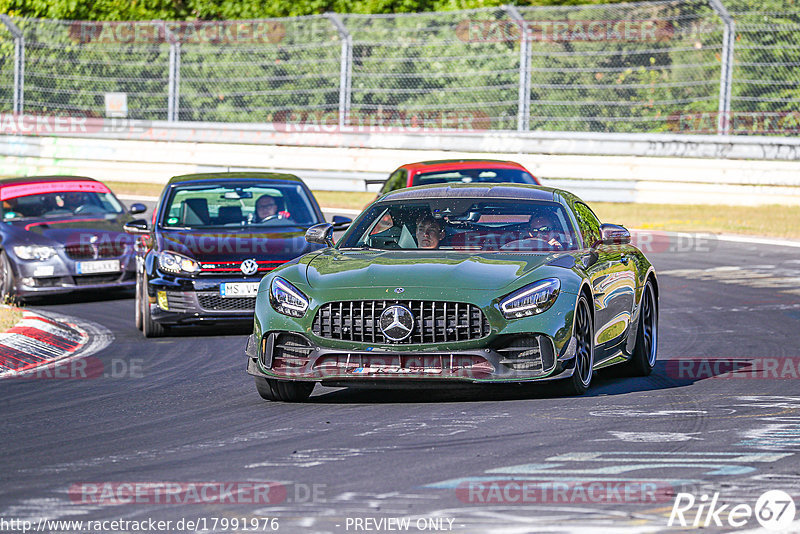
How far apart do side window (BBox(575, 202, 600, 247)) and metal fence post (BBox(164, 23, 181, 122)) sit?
20.0 m

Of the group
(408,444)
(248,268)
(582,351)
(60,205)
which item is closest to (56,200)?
(60,205)

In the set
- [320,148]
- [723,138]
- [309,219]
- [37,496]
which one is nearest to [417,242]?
[37,496]

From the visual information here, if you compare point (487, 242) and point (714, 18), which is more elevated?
point (714, 18)

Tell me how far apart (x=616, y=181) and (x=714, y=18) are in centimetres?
326

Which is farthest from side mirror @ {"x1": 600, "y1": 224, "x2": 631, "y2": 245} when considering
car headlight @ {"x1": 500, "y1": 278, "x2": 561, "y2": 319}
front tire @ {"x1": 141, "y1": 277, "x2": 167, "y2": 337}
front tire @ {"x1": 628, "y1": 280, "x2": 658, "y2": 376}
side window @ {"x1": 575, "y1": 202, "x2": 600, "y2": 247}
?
front tire @ {"x1": 141, "y1": 277, "x2": 167, "y2": 337}

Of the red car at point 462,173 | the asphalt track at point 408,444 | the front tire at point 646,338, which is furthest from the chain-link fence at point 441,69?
the front tire at point 646,338

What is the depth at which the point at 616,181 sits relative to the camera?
85.2 ft

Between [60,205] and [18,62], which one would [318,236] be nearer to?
[60,205]

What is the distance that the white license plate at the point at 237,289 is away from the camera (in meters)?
12.9

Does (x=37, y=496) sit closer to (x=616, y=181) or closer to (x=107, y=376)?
(x=107, y=376)

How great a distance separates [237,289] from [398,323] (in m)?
4.57

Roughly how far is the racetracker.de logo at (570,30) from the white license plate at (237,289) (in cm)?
1494

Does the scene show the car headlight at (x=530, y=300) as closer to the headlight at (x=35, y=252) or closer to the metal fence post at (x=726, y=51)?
Result: the headlight at (x=35, y=252)

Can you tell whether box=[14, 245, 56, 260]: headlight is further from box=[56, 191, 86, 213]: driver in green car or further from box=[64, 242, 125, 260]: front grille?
box=[56, 191, 86, 213]: driver in green car
